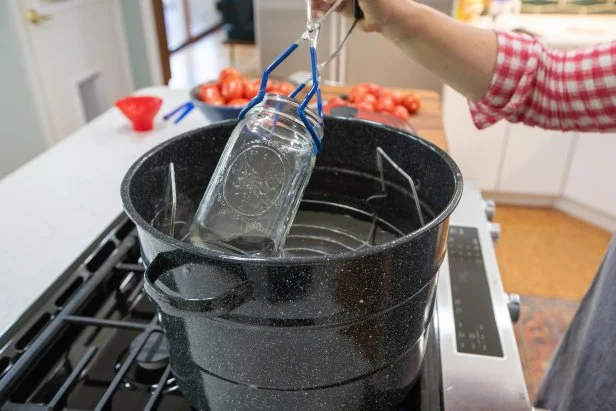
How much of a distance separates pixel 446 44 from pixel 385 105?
0.51 metres

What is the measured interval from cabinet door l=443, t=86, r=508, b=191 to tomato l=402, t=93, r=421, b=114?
2.37ft

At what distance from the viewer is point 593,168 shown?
1845mm

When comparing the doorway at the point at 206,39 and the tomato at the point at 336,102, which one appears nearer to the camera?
the tomato at the point at 336,102

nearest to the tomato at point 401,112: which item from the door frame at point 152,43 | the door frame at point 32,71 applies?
the door frame at point 32,71

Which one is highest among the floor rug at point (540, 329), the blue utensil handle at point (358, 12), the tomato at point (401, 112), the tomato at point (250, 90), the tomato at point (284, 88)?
the blue utensil handle at point (358, 12)

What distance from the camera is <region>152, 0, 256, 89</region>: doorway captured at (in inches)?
145

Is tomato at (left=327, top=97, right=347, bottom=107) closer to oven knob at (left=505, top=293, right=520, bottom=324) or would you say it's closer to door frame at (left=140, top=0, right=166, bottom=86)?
oven knob at (left=505, top=293, right=520, bottom=324)

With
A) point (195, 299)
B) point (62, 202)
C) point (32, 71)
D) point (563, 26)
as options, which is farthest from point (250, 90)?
point (563, 26)

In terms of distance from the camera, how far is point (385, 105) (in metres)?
1.11

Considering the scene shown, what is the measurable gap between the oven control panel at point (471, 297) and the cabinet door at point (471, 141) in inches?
50.2

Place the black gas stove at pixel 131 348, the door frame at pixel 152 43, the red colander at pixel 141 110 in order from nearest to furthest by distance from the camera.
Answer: the black gas stove at pixel 131 348 → the red colander at pixel 141 110 → the door frame at pixel 152 43

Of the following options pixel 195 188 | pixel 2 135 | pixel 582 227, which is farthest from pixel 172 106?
pixel 582 227

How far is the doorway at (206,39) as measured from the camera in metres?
3.69

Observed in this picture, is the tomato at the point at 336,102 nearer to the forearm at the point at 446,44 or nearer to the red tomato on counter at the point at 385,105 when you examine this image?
the red tomato on counter at the point at 385,105
